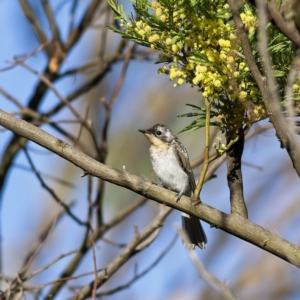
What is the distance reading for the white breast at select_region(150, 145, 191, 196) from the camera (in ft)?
15.8

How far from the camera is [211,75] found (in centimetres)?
212

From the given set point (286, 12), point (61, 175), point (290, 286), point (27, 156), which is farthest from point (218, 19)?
point (61, 175)

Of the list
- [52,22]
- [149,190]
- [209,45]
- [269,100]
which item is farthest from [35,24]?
[269,100]

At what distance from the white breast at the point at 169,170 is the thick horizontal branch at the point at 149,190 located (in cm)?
241

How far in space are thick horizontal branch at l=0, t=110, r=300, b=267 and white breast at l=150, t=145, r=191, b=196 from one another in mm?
2407

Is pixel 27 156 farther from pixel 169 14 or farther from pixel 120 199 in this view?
pixel 120 199

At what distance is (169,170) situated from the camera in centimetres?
486

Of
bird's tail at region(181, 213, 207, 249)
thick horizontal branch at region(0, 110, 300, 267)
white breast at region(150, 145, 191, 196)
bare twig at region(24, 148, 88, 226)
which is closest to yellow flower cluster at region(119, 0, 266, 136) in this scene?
thick horizontal branch at region(0, 110, 300, 267)

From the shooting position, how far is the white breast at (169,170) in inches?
190

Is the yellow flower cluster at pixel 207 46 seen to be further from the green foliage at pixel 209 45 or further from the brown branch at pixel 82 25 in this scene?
the brown branch at pixel 82 25

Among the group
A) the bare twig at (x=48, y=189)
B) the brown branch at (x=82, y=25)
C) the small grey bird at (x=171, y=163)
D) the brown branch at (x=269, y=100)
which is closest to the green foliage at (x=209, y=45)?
the brown branch at (x=269, y=100)

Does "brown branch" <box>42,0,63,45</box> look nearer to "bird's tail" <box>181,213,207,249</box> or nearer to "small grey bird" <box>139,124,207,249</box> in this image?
"small grey bird" <box>139,124,207,249</box>

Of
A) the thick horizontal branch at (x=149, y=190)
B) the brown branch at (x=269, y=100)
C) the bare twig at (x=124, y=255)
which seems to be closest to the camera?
the brown branch at (x=269, y=100)

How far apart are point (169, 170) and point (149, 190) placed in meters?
2.46
